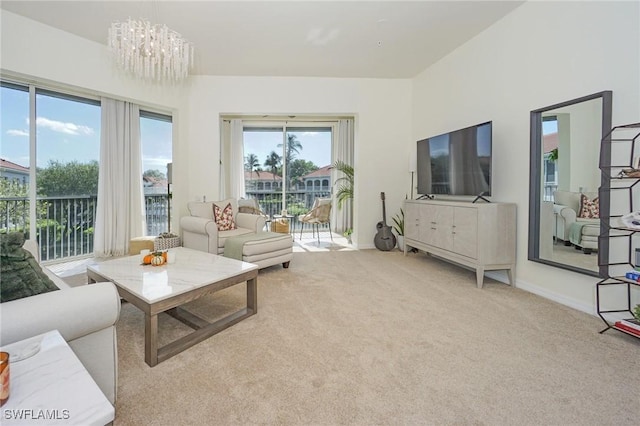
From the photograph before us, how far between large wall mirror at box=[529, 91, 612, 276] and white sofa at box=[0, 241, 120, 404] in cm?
327

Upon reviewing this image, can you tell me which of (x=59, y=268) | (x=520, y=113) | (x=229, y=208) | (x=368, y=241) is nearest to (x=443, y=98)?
(x=520, y=113)

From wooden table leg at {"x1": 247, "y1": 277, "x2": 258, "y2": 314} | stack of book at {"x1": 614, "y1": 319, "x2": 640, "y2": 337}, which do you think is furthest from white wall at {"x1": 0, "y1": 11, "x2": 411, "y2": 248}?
stack of book at {"x1": 614, "y1": 319, "x2": 640, "y2": 337}

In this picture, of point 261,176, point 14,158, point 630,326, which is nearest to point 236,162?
point 261,176

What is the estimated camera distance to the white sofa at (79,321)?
3.50 feet

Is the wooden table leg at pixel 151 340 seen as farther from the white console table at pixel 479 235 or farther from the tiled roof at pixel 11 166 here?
the tiled roof at pixel 11 166

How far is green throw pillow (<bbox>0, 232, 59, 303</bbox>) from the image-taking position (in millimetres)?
1190

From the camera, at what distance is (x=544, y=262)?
9.29 ft

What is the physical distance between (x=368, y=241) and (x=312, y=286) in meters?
2.26

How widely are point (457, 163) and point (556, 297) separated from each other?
1712mm

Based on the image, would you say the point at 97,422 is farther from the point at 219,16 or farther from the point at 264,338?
the point at 219,16

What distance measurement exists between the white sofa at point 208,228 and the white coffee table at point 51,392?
105 inches

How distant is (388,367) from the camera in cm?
172

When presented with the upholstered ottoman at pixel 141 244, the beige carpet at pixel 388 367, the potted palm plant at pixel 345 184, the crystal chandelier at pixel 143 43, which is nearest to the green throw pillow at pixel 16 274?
the beige carpet at pixel 388 367

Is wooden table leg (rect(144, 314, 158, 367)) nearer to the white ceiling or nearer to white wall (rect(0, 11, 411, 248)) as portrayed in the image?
the white ceiling
